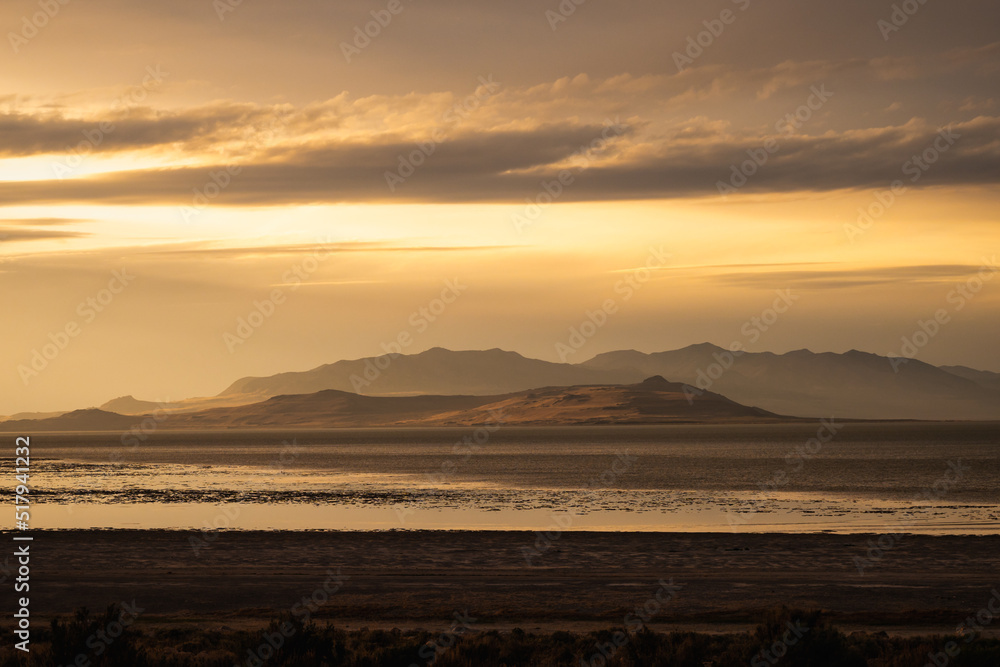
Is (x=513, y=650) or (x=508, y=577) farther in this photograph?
(x=508, y=577)

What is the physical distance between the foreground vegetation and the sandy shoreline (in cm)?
353

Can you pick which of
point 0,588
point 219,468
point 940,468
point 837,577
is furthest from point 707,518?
point 219,468

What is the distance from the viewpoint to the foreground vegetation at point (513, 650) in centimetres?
1498

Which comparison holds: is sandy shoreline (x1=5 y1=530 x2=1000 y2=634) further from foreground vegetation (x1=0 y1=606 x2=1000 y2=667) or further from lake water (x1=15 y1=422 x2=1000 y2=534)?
lake water (x1=15 y1=422 x2=1000 y2=534)

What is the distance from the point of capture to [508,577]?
1070 inches

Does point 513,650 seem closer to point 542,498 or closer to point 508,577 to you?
point 508,577

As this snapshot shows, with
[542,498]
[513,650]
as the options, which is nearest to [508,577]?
[513,650]

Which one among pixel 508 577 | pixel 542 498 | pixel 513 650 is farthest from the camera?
pixel 542 498

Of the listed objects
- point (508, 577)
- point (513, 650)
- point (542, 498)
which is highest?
point (513, 650)

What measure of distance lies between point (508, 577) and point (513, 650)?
11197 mm

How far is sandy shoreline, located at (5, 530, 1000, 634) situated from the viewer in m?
21.4

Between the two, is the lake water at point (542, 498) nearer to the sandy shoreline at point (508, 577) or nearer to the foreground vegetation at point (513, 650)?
the sandy shoreline at point (508, 577)

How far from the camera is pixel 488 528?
41.2 m

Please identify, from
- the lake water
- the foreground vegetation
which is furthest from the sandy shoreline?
the lake water
